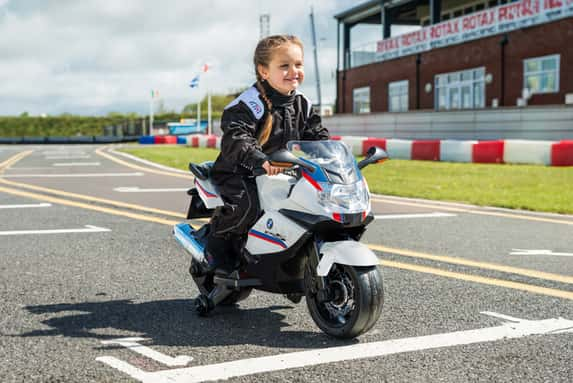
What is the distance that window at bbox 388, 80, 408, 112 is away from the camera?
123 feet

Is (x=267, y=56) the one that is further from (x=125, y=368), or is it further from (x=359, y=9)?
(x=359, y=9)

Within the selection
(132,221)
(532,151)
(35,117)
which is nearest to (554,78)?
(532,151)

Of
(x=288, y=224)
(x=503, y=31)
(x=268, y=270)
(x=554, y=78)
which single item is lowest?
(x=268, y=270)

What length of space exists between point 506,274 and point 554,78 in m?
24.0

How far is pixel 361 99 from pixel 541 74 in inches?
608

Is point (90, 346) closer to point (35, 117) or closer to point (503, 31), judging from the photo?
point (503, 31)

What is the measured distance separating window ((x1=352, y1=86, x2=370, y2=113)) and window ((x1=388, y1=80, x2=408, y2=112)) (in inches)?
87.1

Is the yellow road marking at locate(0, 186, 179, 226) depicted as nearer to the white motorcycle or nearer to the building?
the white motorcycle

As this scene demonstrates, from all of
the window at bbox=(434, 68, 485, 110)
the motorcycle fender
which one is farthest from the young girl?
the window at bbox=(434, 68, 485, 110)

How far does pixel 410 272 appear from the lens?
573 centimetres

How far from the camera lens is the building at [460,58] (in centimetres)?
2753

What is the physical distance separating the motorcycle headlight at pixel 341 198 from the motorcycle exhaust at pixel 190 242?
3.61ft

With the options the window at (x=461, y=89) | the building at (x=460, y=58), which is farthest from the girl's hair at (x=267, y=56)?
the window at (x=461, y=89)

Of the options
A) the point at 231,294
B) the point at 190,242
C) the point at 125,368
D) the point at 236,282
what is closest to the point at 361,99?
the point at 190,242
